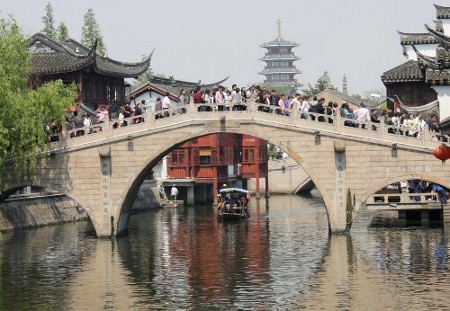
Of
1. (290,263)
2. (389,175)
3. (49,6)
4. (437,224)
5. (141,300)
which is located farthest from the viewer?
(49,6)

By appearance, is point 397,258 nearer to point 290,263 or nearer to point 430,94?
point 290,263

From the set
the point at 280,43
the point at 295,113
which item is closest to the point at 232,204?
the point at 295,113

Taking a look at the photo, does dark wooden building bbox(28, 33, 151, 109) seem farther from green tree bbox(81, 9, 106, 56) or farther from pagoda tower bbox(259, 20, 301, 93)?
pagoda tower bbox(259, 20, 301, 93)

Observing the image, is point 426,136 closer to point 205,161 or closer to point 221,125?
point 221,125

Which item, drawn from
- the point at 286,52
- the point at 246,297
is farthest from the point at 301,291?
the point at 286,52

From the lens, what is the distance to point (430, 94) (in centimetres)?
6650

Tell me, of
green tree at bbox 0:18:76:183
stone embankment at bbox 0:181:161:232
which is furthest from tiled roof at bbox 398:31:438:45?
green tree at bbox 0:18:76:183

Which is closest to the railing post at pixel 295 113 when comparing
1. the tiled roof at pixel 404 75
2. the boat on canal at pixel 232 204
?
the boat on canal at pixel 232 204

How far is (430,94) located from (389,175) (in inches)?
880

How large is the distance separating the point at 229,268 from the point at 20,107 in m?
10.7

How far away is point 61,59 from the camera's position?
64750 millimetres

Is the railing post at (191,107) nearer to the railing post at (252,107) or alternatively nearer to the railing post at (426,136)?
the railing post at (252,107)

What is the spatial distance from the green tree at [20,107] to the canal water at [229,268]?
376 centimetres

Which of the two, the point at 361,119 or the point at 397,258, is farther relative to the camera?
the point at 361,119
